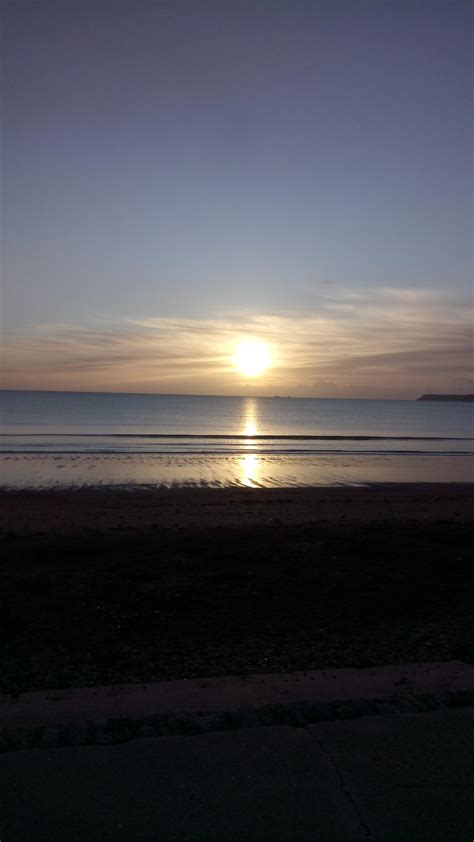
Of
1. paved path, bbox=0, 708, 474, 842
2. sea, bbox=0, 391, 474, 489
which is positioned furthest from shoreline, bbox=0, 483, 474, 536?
paved path, bbox=0, 708, 474, 842

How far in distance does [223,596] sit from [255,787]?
365cm

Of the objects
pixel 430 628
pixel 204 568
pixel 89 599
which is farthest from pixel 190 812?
pixel 204 568

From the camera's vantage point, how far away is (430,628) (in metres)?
5.71

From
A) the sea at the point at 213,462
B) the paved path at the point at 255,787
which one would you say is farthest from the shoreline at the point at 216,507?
the paved path at the point at 255,787

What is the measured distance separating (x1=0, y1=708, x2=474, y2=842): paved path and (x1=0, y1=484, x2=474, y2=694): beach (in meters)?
1.18

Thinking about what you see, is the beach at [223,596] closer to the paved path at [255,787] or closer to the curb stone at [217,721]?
the curb stone at [217,721]

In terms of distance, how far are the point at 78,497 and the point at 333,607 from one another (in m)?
11.5

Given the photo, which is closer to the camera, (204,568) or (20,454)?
(204,568)

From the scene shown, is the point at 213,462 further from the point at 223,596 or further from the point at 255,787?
the point at 255,787

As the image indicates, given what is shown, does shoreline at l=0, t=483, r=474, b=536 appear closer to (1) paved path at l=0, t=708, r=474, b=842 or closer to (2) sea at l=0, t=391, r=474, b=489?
(2) sea at l=0, t=391, r=474, b=489

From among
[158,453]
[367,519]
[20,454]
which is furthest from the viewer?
[158,453]

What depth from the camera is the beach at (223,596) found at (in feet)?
16.1

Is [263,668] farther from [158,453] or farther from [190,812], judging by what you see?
[158,453]

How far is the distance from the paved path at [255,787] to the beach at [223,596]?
118cm
